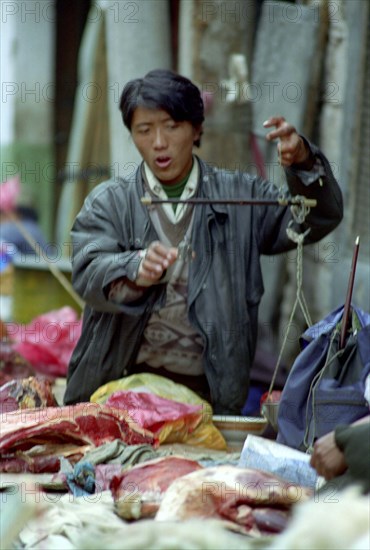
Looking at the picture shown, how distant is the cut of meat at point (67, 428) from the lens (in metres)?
5.72

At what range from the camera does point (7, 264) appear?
31.6 ft

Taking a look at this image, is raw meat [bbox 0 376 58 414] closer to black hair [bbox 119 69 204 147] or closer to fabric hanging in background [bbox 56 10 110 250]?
black hair [bbox 119 69 204 147]

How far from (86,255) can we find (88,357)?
0.53 m

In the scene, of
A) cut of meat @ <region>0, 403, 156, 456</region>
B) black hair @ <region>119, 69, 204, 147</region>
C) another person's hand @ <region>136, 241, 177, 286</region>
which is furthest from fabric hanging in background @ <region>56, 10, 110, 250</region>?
cut of meat @ <region>0, 403, 156, 456</region>

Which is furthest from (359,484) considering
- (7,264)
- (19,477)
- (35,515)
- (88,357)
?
(7,264)

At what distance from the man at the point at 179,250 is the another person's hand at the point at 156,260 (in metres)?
0.44

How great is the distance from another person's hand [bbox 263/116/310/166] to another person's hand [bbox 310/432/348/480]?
181 cm

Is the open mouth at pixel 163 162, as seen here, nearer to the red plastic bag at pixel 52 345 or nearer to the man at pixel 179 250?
the man at pixel 179 250

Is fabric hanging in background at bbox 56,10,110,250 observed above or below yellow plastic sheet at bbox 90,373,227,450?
above

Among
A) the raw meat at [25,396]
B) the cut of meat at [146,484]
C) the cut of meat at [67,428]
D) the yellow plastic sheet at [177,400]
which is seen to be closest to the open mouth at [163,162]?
the yellow plastic sheet at [177,400]

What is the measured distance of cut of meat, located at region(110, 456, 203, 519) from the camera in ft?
15.6

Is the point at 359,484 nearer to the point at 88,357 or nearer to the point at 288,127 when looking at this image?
the point at 288,127

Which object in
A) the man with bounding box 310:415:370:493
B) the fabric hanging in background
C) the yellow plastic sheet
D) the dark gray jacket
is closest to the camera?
the man with bounding box 310:415:370:493

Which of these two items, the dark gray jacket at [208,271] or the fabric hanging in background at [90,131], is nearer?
the dark gray jacket at [208,271]
